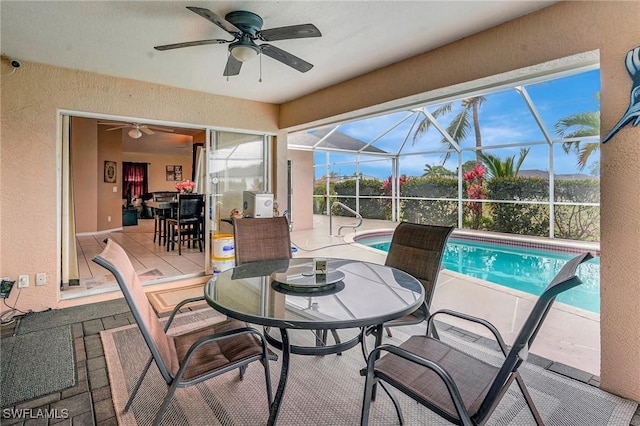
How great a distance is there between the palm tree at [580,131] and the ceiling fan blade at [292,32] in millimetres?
6486

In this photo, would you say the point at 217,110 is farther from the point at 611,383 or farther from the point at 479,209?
the point at 479,209

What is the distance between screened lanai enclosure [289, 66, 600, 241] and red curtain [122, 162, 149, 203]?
802 centimetres

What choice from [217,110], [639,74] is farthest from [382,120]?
[639,74]

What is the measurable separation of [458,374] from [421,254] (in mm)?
1008

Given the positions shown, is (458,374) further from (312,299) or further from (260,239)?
(260,239)

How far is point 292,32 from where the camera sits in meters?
2.14

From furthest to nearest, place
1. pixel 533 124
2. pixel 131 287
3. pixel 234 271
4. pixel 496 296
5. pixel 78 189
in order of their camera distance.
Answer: pixel 78 189 < pixel 533 124 < pixel 496 296 < pixel 234 271 < pixel 131 287

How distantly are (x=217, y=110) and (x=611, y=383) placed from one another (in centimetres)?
470

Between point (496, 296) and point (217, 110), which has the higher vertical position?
point (217, 110)

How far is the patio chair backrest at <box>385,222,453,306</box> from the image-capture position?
7.55 feet

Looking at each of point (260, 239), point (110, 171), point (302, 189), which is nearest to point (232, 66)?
point (260, 239)

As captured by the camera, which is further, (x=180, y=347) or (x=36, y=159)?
(x=36, y=159)

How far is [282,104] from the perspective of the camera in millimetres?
4957

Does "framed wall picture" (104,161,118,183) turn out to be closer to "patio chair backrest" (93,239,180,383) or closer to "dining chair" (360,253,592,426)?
"patio chair backrest" (93,239,180,383)
